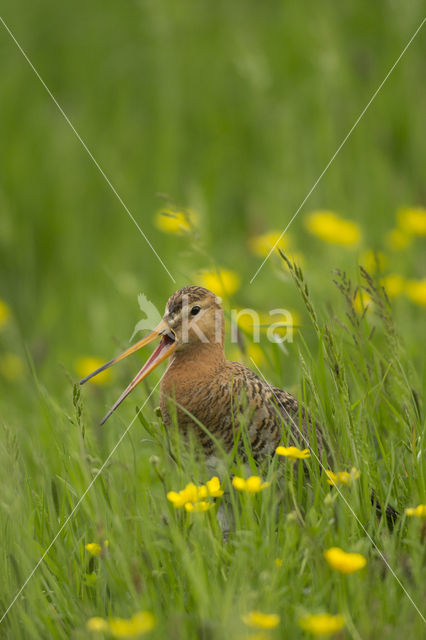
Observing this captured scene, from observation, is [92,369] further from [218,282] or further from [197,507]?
[197,507]

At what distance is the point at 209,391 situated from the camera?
2621 mm

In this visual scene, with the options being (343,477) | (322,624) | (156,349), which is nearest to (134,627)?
(322,624)

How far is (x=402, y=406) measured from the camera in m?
2.83

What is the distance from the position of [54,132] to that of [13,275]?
1525 millimetres

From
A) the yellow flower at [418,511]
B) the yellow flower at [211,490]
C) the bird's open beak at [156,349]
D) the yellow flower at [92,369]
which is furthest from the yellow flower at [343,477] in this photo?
the yellow flower at [92,369]

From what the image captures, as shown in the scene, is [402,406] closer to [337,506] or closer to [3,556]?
[337,506]

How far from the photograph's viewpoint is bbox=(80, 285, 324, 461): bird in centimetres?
254

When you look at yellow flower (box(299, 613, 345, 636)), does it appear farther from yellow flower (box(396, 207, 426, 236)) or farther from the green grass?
yellow flower (box(396, 207, 426, 236))

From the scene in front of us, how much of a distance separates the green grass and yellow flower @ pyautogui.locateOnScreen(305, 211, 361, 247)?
0.46 ft

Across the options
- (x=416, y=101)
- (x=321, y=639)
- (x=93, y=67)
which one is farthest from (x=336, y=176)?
(x=321, y=639)

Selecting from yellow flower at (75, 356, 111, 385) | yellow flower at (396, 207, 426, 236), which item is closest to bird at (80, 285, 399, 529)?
yellow flower at (75, 356, 111, 385)

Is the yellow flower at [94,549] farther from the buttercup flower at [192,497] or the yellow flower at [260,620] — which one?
the yellow flower at [260,620]

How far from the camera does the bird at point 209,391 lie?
8.34ft

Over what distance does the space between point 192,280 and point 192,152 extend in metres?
4.15
